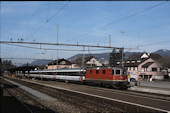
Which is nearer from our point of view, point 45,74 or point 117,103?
point 117,103

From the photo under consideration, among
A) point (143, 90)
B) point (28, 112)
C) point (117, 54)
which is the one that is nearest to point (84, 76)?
point (143, 90)

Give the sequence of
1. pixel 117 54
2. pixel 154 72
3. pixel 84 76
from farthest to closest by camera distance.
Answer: pixel 117 54 < pixel 154 72 < pixel 84 76

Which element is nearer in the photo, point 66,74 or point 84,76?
point 84,76

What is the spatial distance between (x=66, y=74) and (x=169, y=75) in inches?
1666

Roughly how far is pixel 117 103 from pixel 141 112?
332 centimetres

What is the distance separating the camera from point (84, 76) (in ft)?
114

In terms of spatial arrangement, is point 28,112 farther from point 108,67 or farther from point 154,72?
point 154,72

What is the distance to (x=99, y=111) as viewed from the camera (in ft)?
41.4

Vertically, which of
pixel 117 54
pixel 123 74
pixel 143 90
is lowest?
pixel 143 90

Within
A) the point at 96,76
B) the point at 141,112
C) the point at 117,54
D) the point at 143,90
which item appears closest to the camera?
the point at 141,112

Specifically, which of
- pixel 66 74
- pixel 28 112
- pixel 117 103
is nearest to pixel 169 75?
pixel 66 74

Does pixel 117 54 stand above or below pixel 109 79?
above

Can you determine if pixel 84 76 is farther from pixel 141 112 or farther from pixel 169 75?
pixel 169 75

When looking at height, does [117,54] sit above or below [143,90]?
above
